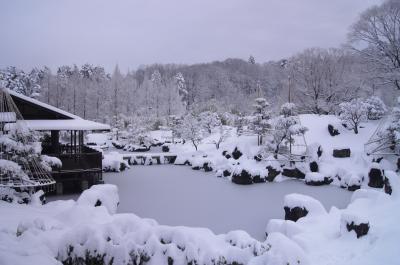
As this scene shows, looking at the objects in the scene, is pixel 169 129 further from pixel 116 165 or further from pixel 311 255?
pixel 311 255

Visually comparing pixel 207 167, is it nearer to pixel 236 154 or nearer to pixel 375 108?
pixel 236 154

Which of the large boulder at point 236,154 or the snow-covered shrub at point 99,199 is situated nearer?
the snow-covered shrub at point 99,199

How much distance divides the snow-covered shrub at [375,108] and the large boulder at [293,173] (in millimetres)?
7929

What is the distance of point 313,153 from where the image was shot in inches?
751

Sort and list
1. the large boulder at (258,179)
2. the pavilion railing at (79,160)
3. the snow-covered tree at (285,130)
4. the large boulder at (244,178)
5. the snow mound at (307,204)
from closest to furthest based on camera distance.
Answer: the snow mound at (307,204)
the pavilion railing at (79,160)
the large boulder at (244,178)
the large boulder at (258,179)
the snow-covered tree at (285,130)

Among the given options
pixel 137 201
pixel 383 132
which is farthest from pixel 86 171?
pixel 383 132

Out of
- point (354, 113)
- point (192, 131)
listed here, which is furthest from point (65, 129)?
point (354, 113)

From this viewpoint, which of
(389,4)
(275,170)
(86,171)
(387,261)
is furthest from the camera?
(389,4)

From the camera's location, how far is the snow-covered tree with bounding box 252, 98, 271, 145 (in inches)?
891

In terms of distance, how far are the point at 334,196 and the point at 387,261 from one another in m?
8.33

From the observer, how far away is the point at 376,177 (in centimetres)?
1433

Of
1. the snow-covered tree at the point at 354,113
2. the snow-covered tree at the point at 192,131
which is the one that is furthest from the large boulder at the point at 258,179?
the snow-covered tree at the point at 192,131

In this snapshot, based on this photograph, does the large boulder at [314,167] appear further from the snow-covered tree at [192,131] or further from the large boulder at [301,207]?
the snow-covered tree at [192,131]

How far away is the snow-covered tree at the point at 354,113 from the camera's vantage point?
2059 centimetres
